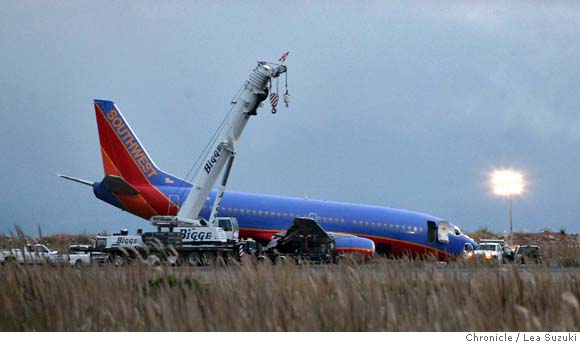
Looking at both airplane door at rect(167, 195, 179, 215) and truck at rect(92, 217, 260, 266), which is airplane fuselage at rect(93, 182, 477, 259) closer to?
airplane door at rect(167, 195, 179, 215)

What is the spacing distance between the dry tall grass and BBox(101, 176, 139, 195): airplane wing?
22416 millimetres

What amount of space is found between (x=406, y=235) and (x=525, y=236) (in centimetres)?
4489

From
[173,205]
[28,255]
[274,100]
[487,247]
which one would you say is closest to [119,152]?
[173,205]

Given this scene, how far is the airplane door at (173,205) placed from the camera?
37.4 meters

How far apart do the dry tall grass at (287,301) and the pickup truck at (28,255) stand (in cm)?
15

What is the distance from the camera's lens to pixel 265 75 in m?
33.9

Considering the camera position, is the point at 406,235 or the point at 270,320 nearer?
the point at 270,320

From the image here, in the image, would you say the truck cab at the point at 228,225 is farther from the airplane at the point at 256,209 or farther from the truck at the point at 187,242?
the airplane at the point at 256,209

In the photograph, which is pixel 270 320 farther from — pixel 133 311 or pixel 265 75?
pixel 265 75

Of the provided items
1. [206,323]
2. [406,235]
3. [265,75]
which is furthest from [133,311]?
[406,235]

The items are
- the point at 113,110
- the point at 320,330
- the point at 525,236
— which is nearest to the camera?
the point at 320,330

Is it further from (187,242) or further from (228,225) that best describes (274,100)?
(187,242)

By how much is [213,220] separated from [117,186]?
5.23 meters
